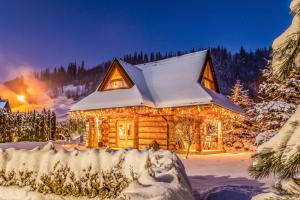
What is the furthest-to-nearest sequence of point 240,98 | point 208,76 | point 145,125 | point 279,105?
1. point 240,98
2. point 208,76
3. point 145,125
4. point 279,105

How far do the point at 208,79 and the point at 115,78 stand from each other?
6551 mm

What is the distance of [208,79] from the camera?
1953 cm

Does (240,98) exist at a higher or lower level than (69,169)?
higher

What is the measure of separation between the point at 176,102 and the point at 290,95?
585 cm

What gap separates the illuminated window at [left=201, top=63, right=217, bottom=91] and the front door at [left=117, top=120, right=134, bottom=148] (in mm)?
5825

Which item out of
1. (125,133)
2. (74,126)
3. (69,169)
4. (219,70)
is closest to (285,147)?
(69,169)

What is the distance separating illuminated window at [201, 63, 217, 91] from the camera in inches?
750

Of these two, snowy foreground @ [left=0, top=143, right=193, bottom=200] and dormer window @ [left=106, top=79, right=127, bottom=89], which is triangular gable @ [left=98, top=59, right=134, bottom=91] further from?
snowy foreground @ [left=0, top=143, right=193, bottom=200]

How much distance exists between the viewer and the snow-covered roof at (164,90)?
15.9m

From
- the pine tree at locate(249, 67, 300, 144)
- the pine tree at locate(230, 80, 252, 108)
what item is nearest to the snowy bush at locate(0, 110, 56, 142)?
the pine tree at locate(230, 80, 252, 108)

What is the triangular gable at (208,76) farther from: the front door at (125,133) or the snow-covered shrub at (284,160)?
the snow-covered shrub at (284,160)

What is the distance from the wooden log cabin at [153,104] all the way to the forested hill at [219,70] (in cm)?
6018

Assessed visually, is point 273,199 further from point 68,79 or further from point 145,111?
point 68,79

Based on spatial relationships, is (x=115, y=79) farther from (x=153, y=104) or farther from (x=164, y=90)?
(x=153, y=104)
